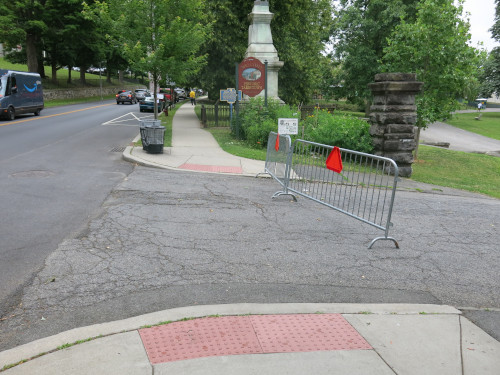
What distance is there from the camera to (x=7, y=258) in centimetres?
515

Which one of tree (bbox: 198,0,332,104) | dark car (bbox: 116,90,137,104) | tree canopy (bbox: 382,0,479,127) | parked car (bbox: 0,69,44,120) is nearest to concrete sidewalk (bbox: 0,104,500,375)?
tree canopy (bbox: 382,0,479,127)

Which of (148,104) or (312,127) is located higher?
(312,127)

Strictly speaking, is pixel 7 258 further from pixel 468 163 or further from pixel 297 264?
pixel 468 163

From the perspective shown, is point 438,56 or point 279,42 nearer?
point 438,56

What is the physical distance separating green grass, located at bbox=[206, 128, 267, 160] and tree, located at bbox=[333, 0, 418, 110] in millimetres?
24999

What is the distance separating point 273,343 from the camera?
352 centimetres

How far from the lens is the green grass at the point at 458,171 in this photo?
12.3 meters

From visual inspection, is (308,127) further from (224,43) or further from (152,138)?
(224,43)

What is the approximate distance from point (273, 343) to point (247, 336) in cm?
23

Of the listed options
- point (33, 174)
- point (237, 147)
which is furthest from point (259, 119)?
point (33, 174)

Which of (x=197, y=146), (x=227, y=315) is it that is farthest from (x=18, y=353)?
(x=197, y=146)

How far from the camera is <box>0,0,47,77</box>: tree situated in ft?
122

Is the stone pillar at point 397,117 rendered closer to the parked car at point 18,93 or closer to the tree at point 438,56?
the tree at point 438,56

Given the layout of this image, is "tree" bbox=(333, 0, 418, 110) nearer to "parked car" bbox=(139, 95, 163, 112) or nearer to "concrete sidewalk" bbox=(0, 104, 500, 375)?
"parked car" bbox=(139, 95, 163, 112)
